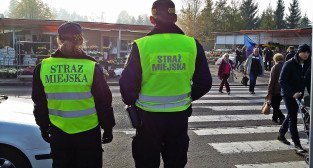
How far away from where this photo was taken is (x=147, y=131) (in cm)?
344

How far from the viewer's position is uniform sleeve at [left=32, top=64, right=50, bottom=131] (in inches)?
137

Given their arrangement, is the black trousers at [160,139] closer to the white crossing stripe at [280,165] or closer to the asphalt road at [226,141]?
the asphalt road at [226,141]

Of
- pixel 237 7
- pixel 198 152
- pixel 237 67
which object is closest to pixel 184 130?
pixel 198 152

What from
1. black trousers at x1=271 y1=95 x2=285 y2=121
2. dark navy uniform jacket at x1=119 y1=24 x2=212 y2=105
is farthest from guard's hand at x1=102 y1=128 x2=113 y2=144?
black trousers at x1=271 y1=95 x2=285 y2=121

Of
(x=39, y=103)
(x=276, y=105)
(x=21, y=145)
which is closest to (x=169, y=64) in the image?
(x=39, y=103)

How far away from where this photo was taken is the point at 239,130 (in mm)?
8344

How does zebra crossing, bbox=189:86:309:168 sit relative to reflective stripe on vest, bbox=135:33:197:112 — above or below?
below

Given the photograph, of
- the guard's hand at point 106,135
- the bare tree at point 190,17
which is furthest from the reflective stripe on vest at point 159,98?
the bare tree at point 190,17

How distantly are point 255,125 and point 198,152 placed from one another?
286 centimetres

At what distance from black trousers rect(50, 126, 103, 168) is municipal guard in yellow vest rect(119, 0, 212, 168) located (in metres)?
0.41

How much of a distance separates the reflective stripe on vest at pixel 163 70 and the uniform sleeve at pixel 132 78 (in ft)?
0.13

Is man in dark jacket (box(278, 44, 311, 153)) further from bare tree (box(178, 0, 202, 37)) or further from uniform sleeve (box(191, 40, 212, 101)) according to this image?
bare tree (box(178, 0, 202, 37))

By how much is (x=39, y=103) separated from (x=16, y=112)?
1.07 meters

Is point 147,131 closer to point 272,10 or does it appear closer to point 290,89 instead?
point 290,89
